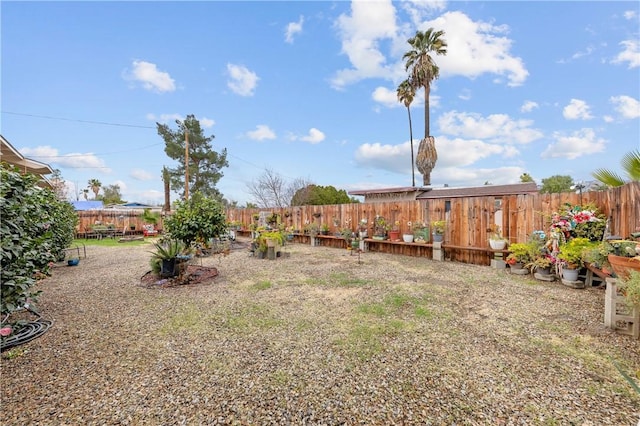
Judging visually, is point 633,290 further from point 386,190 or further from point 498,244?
point 386,190

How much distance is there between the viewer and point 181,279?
15.3 feet

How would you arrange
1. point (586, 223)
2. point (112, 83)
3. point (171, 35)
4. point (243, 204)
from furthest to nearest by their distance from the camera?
point (243, 204) < point (112, 83) < point (171, 35) < point (586, 223)

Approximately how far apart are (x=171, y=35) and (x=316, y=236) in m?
7.71

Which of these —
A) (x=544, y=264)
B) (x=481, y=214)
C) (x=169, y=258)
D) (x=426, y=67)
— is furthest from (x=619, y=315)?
(x=426, y=67)

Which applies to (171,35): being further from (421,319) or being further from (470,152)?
(470,152)

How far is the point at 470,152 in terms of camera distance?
41.4 ft

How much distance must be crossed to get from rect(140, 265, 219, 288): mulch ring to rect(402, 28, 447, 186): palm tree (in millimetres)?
13398

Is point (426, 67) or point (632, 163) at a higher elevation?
point (426, 67)

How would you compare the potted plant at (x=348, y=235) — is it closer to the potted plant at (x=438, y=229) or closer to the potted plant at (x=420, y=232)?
the potted plant at (x=420, y=232)

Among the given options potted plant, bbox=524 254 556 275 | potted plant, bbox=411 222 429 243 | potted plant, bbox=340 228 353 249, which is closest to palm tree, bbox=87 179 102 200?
potted plant, bbox=340 228 353 249

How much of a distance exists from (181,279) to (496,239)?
21.3ft

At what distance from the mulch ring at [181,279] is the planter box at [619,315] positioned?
5.48m

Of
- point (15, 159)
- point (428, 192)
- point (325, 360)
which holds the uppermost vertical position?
point (15, 159)

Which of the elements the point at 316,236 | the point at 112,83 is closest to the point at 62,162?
the point at 112,83
